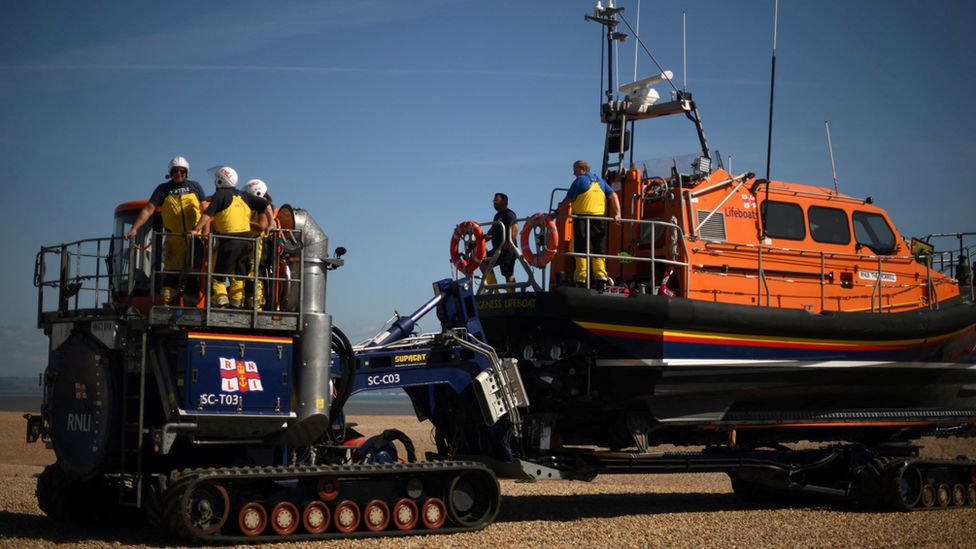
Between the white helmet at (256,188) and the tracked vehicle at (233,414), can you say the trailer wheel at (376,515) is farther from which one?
the white helmet at (256,188)

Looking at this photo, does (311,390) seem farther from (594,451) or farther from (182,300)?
(594,451)

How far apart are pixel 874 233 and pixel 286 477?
30.1 feet

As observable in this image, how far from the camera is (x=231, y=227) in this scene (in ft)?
35.2


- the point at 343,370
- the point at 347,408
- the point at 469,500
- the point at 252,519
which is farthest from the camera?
the point at 347,408

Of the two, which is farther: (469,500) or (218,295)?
(469,500)

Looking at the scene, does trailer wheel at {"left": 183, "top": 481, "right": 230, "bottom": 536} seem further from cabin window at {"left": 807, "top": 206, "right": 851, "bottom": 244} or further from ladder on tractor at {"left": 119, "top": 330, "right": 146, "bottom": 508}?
cabin window at {"left": 807, "top": 206, "right": 851, "bottom": 244}

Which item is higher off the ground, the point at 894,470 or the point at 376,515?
the point at 894,470

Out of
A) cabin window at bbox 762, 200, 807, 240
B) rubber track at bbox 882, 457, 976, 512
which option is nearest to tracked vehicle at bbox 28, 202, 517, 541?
cabin window at bbox 762, 200, 807, 240

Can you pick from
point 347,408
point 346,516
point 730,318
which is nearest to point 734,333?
point 730,318

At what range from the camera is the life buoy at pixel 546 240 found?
12438mm

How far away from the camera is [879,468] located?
14.0 metres

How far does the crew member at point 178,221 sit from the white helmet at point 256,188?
19.0 inches

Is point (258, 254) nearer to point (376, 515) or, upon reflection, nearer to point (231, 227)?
point (231, 227)

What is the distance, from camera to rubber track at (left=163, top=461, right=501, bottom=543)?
959cm
